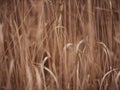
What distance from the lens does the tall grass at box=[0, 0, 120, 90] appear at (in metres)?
1.67

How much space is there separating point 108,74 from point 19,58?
806 millimetres

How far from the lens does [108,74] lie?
188 cm

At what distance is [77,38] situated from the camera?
1.81 meters

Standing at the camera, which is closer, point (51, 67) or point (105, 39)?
point (51, 67)

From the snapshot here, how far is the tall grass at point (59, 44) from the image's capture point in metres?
1.67

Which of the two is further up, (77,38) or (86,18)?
(86,18)

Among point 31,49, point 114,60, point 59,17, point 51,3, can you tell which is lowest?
point 114,60

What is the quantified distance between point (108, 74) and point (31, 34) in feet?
2.55

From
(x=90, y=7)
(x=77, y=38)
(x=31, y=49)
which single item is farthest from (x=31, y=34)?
(x=90, y=7)

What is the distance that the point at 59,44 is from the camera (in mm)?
1760

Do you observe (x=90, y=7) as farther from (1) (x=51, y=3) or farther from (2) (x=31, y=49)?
(2) (x=31, y=49)

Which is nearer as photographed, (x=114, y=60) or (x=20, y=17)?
(x=20, y=17)

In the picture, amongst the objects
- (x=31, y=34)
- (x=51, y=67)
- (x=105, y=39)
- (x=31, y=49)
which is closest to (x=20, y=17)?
(x=31, y=34)

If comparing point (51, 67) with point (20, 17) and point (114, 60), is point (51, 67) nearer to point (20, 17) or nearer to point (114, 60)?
point (20, 17)
